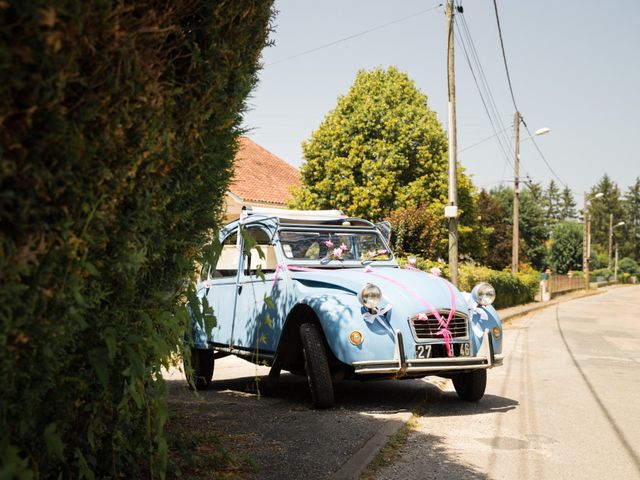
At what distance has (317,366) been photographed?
661 cm

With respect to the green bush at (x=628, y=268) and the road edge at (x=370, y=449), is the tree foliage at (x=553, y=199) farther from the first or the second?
the road edge at (x=370, y=449)

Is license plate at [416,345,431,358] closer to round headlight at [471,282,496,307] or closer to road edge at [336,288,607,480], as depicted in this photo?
road edge at [336,288,607,480]

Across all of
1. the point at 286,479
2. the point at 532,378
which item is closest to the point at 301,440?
the point at 286,479

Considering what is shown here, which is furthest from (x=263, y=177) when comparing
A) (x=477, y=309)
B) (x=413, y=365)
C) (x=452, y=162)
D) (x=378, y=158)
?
A: (x=413, y=365)

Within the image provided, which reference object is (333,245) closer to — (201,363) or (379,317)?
(379,317)

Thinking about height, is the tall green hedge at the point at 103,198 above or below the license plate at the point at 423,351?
above

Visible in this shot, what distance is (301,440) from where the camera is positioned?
548cm

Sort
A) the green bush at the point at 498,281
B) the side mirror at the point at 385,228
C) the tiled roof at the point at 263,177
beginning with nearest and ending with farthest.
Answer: the side mirror at the point at 385,228 < the green bush at the point at 498,281 < the tiled roof at the point at 263,177

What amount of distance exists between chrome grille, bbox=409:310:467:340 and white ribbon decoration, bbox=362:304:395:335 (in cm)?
23

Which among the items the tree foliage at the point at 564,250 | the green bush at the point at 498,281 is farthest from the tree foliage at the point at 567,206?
the green bush at the point at 498,281

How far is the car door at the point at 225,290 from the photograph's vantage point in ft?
27.3

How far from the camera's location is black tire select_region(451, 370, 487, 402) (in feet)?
24.6

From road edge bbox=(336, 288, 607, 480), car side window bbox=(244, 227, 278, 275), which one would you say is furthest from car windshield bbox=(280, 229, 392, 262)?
road edge bbox=(336, 288, 607, 480)

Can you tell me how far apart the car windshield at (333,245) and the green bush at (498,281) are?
28.4 ft
